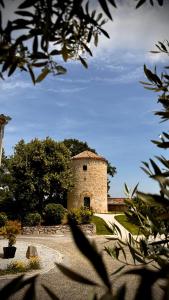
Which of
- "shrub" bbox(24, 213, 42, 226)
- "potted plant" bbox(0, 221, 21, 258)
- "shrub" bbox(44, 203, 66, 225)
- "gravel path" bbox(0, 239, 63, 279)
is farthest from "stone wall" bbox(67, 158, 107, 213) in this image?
"potted plant" bbox(0, 221, 21, 258)

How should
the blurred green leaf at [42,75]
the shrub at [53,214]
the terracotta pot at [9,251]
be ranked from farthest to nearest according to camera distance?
the shrub at [53,214] → the terracotta pot at [9,251] → the blurred green leaf at [42,75]

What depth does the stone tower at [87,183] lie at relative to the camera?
3812cm

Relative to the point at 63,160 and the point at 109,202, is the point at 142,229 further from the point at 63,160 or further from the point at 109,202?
the point at 109,202

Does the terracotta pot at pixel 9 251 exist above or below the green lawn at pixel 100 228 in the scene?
below

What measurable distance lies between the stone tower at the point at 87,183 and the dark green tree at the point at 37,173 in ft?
16.3

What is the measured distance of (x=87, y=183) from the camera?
3819cm

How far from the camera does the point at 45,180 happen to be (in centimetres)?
3109

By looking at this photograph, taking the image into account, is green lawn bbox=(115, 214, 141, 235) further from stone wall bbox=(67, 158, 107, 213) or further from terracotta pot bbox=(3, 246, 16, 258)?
terracotta pot bbox=(3, 246, 16, 258)

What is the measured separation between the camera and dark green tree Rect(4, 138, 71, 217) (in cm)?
3082

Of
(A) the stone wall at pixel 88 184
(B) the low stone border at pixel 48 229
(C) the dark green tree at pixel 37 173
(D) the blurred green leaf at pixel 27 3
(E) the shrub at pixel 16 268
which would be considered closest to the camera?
(D) the blurred green leaf at pixel 27 3

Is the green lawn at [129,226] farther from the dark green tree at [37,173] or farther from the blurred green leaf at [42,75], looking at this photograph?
the blurred green leaf at [42,75]

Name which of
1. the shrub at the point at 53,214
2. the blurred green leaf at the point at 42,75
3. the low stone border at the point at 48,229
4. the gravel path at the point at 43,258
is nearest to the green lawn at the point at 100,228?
the low stone border at the point at 48,229

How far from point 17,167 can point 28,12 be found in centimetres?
3063

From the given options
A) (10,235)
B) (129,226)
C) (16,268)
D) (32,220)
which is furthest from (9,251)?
(129,226)
